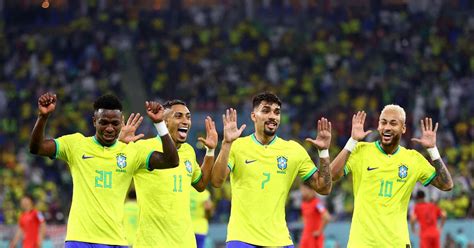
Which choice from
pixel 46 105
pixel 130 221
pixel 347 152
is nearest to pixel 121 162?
pixel 46 105

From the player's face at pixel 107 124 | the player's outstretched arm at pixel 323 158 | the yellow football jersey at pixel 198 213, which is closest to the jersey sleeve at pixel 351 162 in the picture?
the player's outstretched arm at pixel 323 158

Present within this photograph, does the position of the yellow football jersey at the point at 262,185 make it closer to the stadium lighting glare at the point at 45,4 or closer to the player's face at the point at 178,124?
the player's face at the point at 178,124

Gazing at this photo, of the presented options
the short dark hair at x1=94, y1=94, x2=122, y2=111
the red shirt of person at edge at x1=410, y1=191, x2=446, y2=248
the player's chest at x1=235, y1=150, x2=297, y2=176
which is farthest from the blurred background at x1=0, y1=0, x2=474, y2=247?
the short dark hair at x1=94, y1=94, x2=122, y2=111

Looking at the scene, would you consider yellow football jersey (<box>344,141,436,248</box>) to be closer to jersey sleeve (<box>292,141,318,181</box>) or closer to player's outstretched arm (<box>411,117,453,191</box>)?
player's outstretched arm (<box>411,117,453,191</box>)

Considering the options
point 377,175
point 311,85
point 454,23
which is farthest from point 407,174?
point 454,23

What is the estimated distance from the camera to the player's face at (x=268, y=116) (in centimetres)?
1077

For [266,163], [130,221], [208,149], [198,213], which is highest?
[208,149]

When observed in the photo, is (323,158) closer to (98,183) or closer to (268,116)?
(268,116)

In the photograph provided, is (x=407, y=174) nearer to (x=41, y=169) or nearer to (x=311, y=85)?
(x=41, y=169)

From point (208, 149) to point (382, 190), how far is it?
1876mm

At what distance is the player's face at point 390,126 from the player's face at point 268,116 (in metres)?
1.16

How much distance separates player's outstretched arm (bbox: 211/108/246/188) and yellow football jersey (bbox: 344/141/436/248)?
1448 mm

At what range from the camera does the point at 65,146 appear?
10008 millimetres

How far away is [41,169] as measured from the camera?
89.0 ft
